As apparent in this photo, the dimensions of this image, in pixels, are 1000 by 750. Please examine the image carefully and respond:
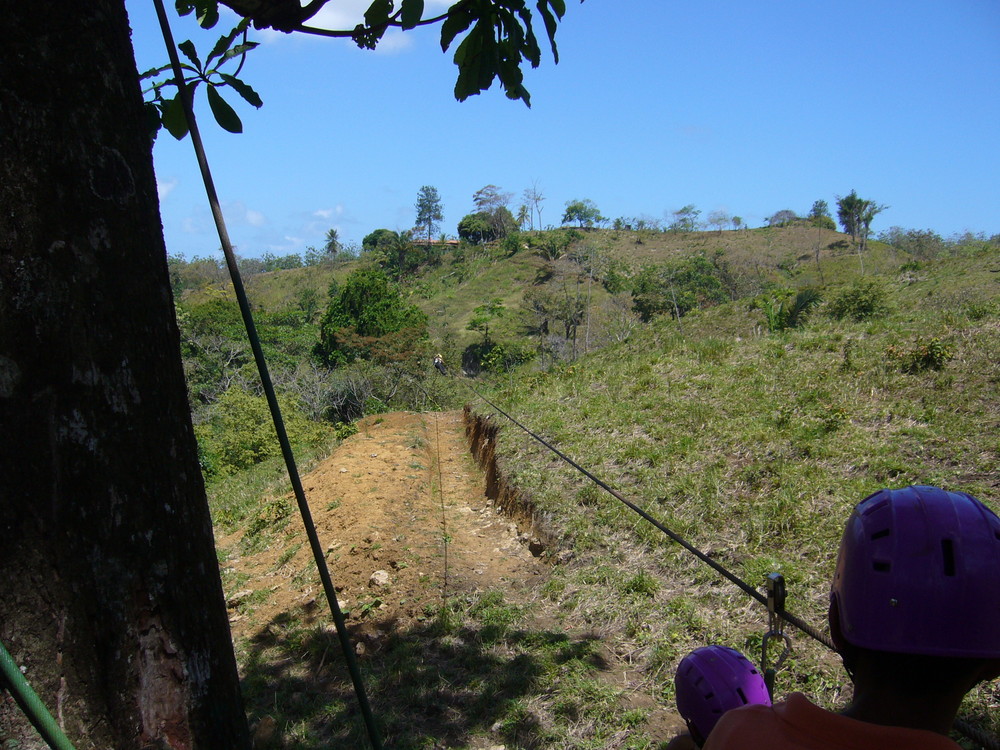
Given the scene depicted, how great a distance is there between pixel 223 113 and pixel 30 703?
1.77 m

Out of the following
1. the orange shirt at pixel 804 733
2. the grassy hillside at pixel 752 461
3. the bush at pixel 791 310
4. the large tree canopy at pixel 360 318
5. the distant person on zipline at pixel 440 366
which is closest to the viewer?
the orange shirt at pixel 804 733

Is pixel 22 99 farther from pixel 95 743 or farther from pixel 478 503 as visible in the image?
pixel 478 503

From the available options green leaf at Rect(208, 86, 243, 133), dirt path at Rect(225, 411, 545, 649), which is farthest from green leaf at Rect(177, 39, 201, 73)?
dirt path at Rect(225, 411, 545, 649)

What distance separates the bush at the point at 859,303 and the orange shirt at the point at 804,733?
8.96 metres

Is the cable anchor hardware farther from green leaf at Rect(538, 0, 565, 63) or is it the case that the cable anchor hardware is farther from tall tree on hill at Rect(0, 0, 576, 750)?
green leaf at Rect(538, 0, 565, 63)

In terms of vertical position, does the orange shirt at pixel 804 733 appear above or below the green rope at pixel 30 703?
below

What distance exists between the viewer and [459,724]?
367cm

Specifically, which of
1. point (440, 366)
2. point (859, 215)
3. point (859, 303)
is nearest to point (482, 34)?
point (859, 303)

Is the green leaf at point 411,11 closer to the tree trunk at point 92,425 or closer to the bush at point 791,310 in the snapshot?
the tree trunk at point 92,425

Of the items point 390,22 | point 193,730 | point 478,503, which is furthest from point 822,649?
point 478,503

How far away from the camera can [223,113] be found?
2.23 meters

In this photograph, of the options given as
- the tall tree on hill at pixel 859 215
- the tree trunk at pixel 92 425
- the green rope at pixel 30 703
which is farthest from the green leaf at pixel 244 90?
the tall tree on hill at pixel 859 215

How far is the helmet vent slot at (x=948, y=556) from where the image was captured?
1.04 meters

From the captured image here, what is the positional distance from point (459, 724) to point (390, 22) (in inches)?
128
